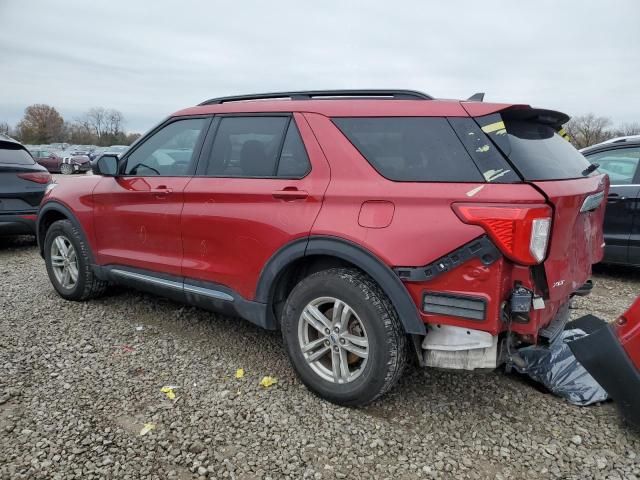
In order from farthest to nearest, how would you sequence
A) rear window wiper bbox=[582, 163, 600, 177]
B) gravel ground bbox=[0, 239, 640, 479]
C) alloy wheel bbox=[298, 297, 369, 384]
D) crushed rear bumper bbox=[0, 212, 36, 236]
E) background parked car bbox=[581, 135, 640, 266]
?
1. crushed rear bumper bbox=[0, 212, 36, 236]
2. background parked car bbox=[581, 135, 640, 266]
3. rear window wiper bbox=[582, 163, 600, 177]
4. alloy wheel bbox=[298, 297, 369, 384]
5. gravel ground bbox=[0, 239, 640, 479]

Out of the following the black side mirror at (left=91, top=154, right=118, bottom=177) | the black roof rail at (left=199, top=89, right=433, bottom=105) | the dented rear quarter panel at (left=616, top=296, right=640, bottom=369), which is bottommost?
the dented rear quarter panel at (left=616, top=296, right=640, bottom=369)

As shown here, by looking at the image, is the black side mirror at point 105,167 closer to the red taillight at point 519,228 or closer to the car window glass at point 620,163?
the red taillight at point 519,228

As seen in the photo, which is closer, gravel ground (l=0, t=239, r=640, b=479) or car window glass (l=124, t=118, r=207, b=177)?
gravel ground (l=0, t=239, r=640, b=479)

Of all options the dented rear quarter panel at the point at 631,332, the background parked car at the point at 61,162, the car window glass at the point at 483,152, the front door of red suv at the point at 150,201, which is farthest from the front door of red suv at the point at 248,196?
the background parked car at the point at 61,162

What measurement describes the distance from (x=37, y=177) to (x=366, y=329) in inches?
250

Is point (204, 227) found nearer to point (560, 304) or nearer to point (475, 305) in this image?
point (475, 305)

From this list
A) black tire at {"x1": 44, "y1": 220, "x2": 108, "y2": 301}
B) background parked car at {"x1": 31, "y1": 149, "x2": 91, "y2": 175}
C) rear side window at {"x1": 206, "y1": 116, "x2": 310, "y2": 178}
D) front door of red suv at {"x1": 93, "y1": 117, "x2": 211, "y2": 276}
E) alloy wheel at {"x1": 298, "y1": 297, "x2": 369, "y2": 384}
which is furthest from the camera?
background parked car at {"x1": 31, "y1": 149, "x2": 91, "y2": 175}

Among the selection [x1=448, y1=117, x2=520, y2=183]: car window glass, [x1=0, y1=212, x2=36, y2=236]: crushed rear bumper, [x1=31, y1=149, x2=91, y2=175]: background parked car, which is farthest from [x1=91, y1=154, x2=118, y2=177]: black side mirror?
[x1=31, y1=149, x2=91, y2=175]: background parked car

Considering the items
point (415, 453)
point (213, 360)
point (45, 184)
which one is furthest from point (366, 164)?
point (45, 184)

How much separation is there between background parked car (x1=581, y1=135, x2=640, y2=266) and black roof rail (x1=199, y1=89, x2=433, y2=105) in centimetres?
362

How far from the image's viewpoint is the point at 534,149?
2.53 metres

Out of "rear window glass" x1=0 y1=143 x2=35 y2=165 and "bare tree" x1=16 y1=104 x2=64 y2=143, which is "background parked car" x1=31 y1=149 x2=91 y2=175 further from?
"bare tree" x1=16 y1=104 x2=64 y2=143

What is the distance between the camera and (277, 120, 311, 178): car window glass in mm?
2869

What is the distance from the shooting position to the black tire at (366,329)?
2.53 m
